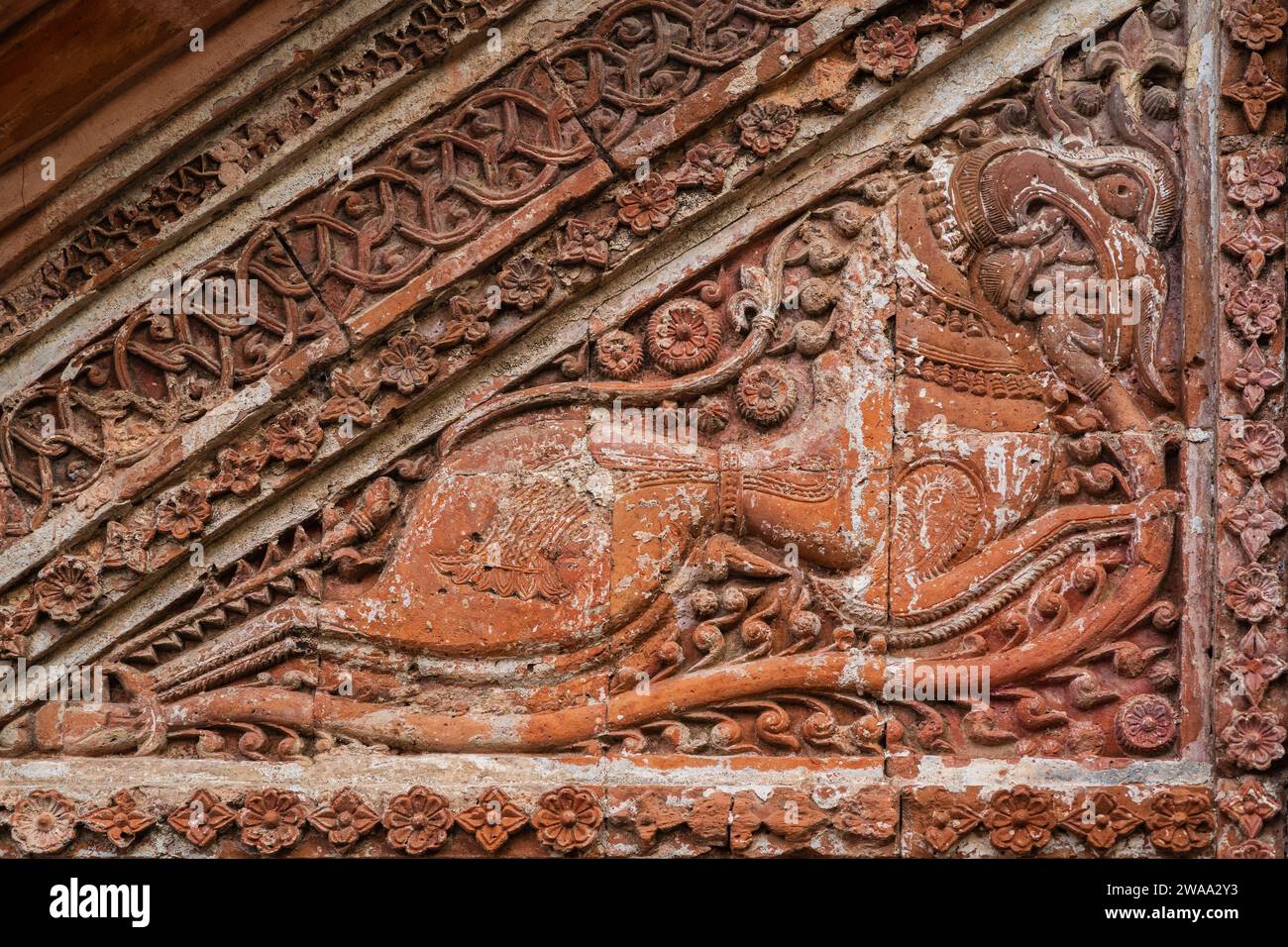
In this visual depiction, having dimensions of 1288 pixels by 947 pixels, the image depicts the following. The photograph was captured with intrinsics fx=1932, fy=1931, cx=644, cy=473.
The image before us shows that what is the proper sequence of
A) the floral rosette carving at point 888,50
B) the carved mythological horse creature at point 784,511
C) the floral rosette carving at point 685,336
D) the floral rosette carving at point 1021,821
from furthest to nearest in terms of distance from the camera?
the floral rosette carving at point 888,50, the floral rosette carving at point 685,336, the carved mythological horse creature at point 784,511, the floral rosette carving at point 1021,821

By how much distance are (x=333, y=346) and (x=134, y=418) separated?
0.84m

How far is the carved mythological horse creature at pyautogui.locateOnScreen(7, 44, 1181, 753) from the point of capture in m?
7.41

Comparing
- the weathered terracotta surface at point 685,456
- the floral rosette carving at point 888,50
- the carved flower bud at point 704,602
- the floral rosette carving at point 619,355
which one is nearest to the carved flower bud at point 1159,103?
the weathered terracotta surface at point 685,456

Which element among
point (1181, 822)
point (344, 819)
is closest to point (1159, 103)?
point (1181, 822)

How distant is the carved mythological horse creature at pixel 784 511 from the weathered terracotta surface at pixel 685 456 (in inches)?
0.6

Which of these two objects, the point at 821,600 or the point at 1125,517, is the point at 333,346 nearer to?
the point at 821,600

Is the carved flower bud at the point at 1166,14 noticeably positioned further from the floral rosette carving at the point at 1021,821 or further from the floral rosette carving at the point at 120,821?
the floral rosette carving at the point at 120,821

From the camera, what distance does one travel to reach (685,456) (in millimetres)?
7578

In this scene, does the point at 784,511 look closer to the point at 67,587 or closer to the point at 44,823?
the point at 67,587

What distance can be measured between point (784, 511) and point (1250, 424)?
1.83 meters

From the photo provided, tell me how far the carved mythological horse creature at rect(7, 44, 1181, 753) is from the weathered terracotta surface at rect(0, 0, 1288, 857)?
0.05ft

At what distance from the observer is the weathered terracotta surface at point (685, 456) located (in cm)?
729

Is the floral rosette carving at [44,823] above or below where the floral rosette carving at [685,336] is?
below

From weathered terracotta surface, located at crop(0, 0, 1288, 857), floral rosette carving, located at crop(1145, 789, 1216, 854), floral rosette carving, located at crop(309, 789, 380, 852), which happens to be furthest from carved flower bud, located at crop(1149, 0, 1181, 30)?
floral rosette carving, located at crop(309, 789, 380, 852)
